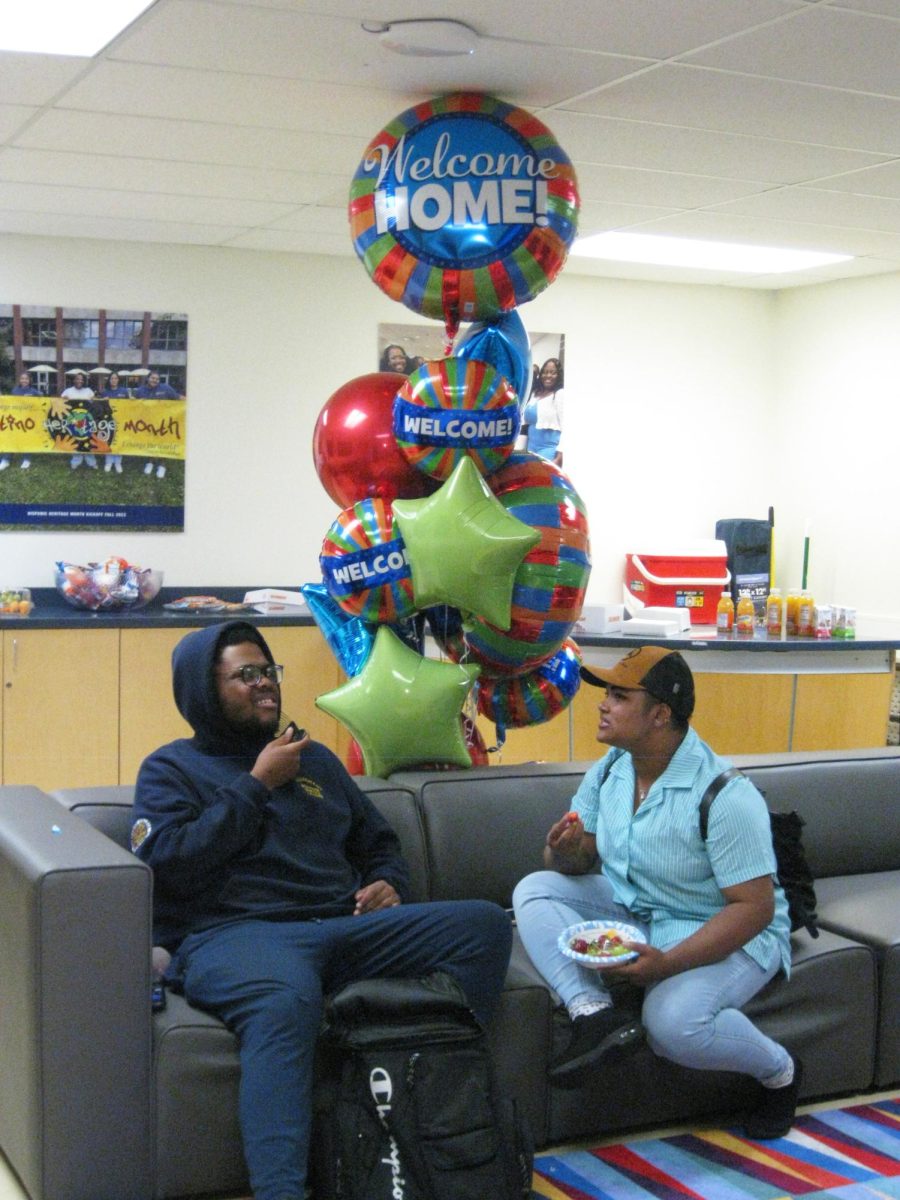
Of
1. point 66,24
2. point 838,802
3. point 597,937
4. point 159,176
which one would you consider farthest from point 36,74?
point 838,802

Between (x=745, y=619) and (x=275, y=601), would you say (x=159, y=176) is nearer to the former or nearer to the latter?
(x=275, y=601)

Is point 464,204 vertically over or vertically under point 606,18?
under

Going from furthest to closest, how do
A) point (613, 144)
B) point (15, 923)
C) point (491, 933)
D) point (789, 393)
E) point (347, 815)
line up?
1. point (789, 393)
2. point (613, 144)
3. point (347, 815)
4. point (491, 933)
5. point (15, 923)

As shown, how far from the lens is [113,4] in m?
3.38

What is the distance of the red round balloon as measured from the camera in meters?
3.94

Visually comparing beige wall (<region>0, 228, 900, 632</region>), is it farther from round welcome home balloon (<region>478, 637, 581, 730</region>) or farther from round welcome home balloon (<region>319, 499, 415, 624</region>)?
round welcome home balloon (<region>319, 499, 415, 624</region>)

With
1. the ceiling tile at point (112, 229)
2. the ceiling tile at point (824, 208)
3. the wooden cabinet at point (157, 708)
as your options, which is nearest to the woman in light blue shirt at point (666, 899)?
the wooden cabinet at point (157, 708)

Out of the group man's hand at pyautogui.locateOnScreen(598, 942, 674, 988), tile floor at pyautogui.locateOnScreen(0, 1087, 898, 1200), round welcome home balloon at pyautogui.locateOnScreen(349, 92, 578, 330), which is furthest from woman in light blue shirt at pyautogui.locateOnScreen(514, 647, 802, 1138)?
round welcome home balloon at pyautogui.locateOnScreen(349, 92, 578, 330)

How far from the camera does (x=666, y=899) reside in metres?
3.21

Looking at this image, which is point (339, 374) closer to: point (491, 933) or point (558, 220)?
point (558, 220)

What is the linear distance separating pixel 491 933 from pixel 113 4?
7.24 ft

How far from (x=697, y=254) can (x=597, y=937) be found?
426 cm

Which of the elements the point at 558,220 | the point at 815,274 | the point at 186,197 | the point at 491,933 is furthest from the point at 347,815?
the point at 815,274

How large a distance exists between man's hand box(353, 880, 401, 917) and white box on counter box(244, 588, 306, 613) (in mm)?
3310
